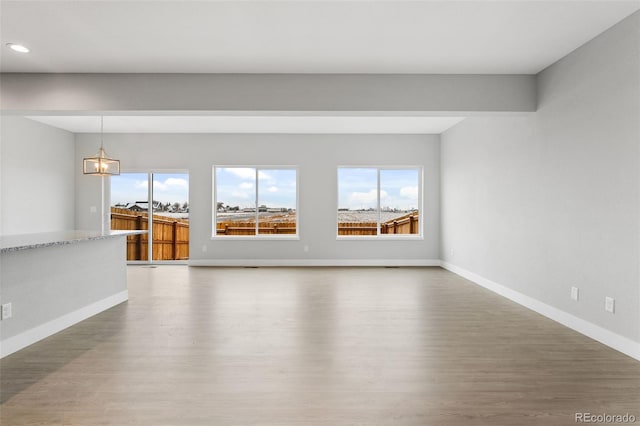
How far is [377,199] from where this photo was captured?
288 inches

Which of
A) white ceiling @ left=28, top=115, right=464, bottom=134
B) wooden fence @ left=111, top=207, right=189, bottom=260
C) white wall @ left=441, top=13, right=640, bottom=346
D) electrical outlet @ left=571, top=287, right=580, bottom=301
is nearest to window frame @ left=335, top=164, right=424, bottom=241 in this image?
white ceiling @ left=28, top=115, right=464, bottom=134

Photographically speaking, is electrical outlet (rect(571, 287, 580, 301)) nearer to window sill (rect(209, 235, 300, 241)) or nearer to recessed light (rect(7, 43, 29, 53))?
window sill (rect(209, 235, 300, 241))

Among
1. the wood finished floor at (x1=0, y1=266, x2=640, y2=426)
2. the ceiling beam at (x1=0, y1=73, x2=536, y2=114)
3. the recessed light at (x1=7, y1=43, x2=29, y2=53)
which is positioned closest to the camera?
the wood finished floor at (x1=0, y1=266, x2=640, y2=426)

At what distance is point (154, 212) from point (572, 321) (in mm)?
7348

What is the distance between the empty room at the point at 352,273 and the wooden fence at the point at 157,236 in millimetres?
1144

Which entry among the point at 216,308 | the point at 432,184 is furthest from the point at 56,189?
the point at 432,184

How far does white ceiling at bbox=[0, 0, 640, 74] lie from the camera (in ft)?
8.77

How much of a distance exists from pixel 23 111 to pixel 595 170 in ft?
20.2

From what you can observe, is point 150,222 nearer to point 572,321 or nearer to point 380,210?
point 380,210

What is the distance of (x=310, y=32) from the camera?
303 cm

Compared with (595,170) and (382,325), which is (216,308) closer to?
(382,325)

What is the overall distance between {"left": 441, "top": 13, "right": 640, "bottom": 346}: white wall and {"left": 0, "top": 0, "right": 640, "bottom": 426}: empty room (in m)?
0.02

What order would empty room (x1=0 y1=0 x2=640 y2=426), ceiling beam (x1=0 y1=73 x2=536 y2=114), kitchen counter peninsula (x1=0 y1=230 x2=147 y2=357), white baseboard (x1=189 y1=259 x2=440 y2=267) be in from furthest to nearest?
white baseboard (x1=189 y1=259 x2=440 y2=267) < ceiling beam (x1=0 y1=73 x2=536 y2=114) < kitchen counter peninsula (x1=0 y1=230 x2=147 y2=357) < empty room (x1=0 y1=0 x2=640 y2=426)

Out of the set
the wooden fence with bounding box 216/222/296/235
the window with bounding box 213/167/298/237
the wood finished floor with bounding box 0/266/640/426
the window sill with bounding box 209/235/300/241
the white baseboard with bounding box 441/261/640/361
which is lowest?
the wood finished floor with bounding box 0/266/640/426
